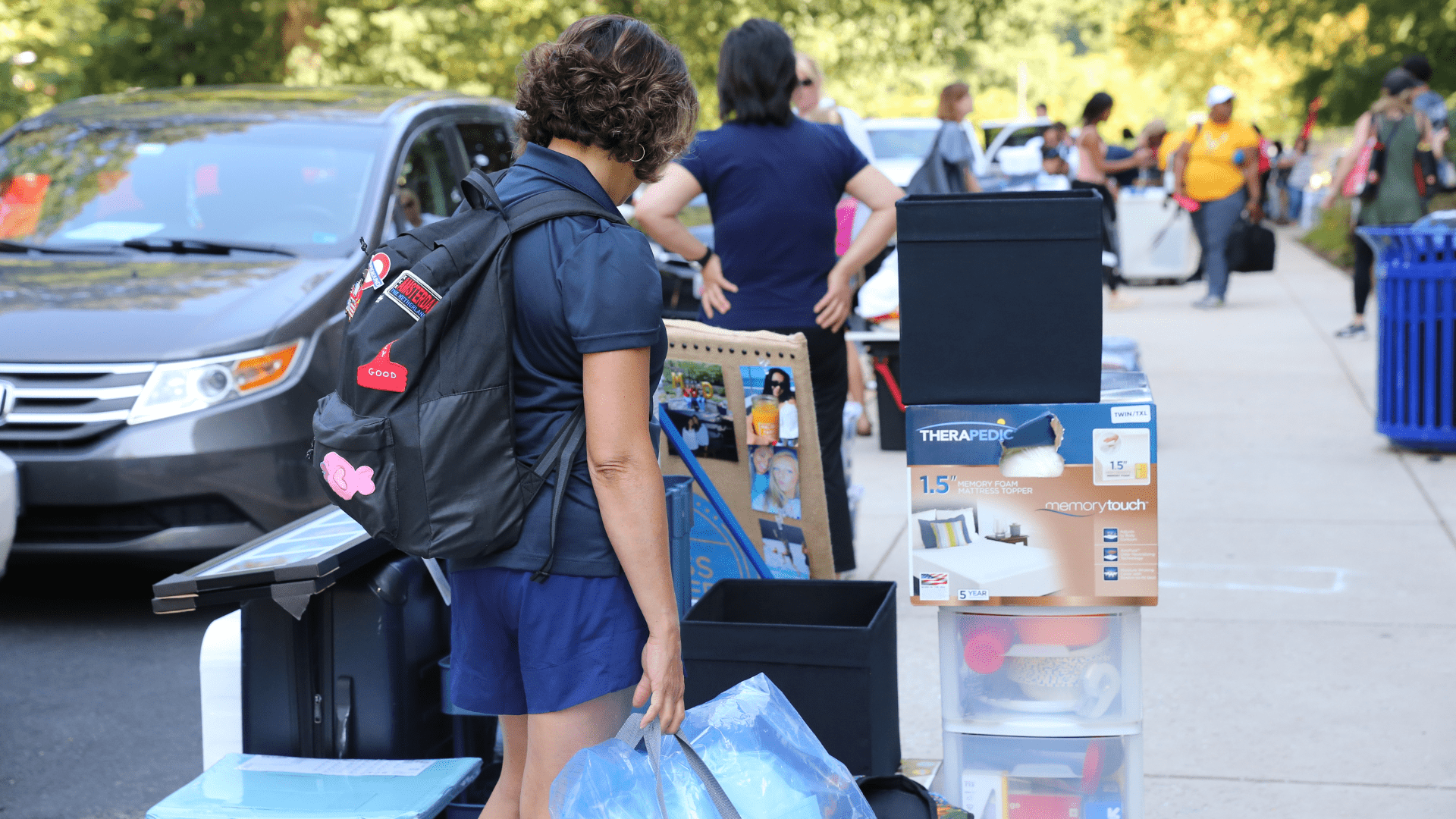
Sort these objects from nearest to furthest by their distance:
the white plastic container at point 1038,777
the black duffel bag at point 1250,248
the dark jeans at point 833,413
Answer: the white plastic container at point 1038,777 → the dark jeans at point 833,413 → the black duffel bag at point 1250,248

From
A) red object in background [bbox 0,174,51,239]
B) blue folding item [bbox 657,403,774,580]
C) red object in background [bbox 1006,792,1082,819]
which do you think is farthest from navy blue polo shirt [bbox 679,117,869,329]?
red object in background [bbox 0,174,51,239]

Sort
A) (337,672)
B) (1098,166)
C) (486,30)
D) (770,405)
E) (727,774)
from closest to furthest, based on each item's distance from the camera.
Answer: (727,774) → (337,672) → (770,405) → (1098,166) → (486,30)

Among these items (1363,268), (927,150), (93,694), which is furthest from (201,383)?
(927,150)

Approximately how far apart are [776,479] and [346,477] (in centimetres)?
199

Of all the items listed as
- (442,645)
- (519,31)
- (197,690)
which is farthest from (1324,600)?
(519,31)

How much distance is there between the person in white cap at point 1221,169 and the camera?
43.8 ft

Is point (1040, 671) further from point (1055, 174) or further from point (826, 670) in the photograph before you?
point (1055, 174)

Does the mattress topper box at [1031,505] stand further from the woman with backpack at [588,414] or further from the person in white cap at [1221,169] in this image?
the person in white cap at [1221,169]

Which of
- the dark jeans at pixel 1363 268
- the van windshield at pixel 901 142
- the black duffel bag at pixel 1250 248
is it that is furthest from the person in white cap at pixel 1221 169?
the van windshield at pixel 901 142

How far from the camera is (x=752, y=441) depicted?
403 centimetres

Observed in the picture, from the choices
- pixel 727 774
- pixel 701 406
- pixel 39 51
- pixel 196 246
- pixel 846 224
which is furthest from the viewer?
pixel 39 51

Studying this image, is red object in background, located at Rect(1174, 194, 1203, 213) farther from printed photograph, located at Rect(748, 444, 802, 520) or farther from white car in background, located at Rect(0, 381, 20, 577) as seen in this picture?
white car in background, located at Rect(0, 381, 20, 577)

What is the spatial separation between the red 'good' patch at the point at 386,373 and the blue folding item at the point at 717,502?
1276 millimetres

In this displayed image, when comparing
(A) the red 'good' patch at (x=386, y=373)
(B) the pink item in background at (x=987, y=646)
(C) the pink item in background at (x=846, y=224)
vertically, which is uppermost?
(A) the red 'good' patch at (x=386, y=373)
